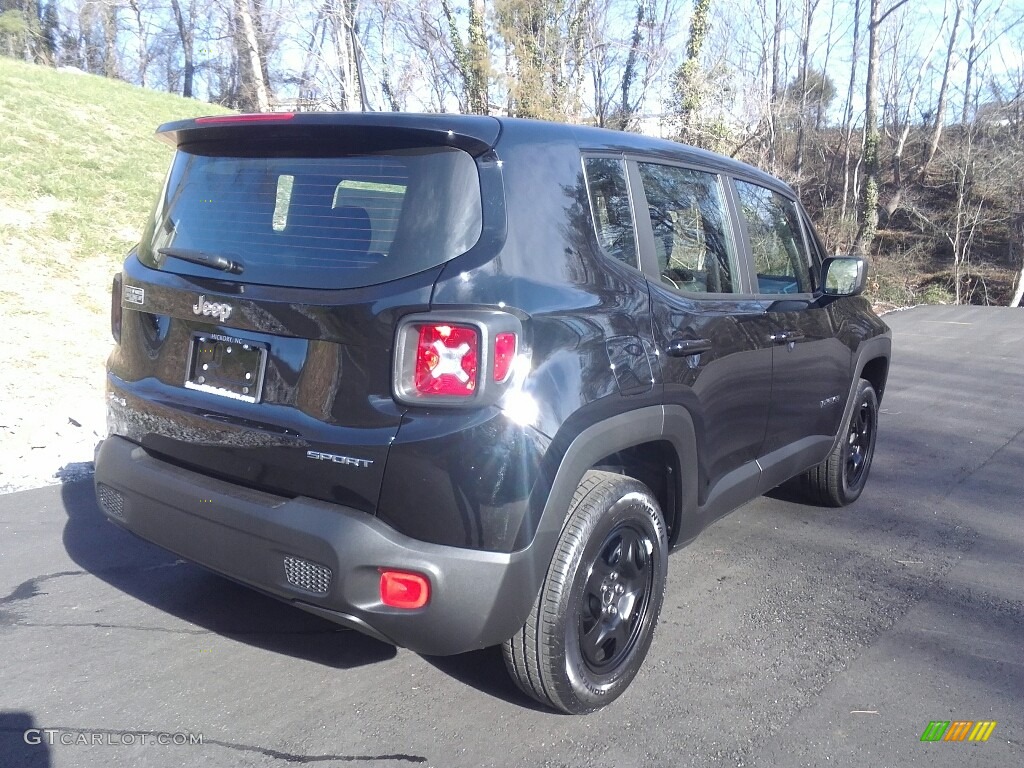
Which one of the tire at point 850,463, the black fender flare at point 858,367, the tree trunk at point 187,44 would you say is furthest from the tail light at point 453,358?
the tree trunk at point 187,44

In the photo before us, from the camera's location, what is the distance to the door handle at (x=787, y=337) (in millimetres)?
4070

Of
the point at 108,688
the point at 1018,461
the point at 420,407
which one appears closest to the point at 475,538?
the point at 420,407

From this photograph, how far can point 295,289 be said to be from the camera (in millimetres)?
2746

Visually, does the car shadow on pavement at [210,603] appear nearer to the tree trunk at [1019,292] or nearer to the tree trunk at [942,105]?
the tree trunk at [1019,292]

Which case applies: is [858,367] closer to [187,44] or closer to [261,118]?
[261,118]

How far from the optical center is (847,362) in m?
4.92

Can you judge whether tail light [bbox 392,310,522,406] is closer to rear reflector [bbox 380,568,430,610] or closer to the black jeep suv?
the black jeep suv

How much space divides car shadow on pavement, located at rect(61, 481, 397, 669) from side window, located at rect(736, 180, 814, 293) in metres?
2.43

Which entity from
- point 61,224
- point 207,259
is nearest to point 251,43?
point 61,224

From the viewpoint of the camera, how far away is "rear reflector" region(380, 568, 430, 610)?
254 centimetres

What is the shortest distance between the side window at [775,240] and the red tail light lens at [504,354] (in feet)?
6.41

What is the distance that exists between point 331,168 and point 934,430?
252 inches

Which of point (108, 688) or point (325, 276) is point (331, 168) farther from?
point (108, 688)

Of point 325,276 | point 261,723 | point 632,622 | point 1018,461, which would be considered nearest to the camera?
point 325,276
